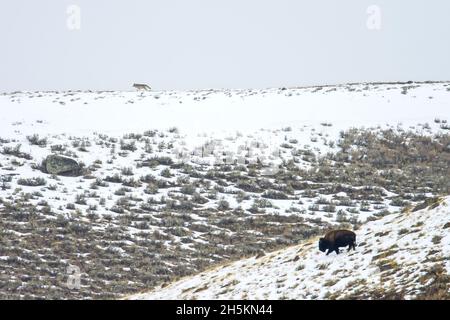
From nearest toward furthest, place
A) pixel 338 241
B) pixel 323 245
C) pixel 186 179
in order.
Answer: pixel 338 241, pixel 323 245, pixel 186 179

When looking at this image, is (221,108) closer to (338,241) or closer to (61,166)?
(61,166)

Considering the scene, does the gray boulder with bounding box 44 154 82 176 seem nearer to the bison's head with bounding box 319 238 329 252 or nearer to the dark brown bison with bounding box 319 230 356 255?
the bison's head with bounding box 319 238 329 252

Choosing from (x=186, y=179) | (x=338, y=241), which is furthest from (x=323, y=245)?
(x=186, y=179)

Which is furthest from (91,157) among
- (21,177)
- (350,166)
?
(350,166)

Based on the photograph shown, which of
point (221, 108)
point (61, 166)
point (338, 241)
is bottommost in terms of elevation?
point (61, 166)

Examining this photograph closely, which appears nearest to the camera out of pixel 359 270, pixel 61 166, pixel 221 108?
pixel 359 270
